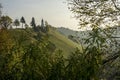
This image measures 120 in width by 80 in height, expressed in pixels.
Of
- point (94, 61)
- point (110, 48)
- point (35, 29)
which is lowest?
point (35, 29)

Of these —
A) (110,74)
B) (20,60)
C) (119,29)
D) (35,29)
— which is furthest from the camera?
(35,29)

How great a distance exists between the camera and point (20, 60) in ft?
23.0

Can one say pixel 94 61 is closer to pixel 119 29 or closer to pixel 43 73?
pixel 43 73

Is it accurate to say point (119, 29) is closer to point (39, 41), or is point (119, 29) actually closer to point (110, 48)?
point (110, 48)

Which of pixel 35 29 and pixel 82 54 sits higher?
pixel 82 54

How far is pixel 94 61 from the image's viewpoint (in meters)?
6.57

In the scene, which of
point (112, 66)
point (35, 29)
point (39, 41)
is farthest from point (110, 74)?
point (35, 29)

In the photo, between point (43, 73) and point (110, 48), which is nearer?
point (43, 73)

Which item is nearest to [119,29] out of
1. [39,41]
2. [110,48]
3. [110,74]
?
[110,48]

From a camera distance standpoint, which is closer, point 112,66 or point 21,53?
point 21,53

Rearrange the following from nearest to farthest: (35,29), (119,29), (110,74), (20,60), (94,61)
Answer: (94,61)
(20,60)
(110,74)
(119,29)
(35,29)

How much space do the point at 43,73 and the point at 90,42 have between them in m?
1.14

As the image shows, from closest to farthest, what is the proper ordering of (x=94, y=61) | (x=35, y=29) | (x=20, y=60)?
(x=94, y=61)
(x=20, y=60)
(x=35, y=29)

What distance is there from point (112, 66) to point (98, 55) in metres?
8.47
